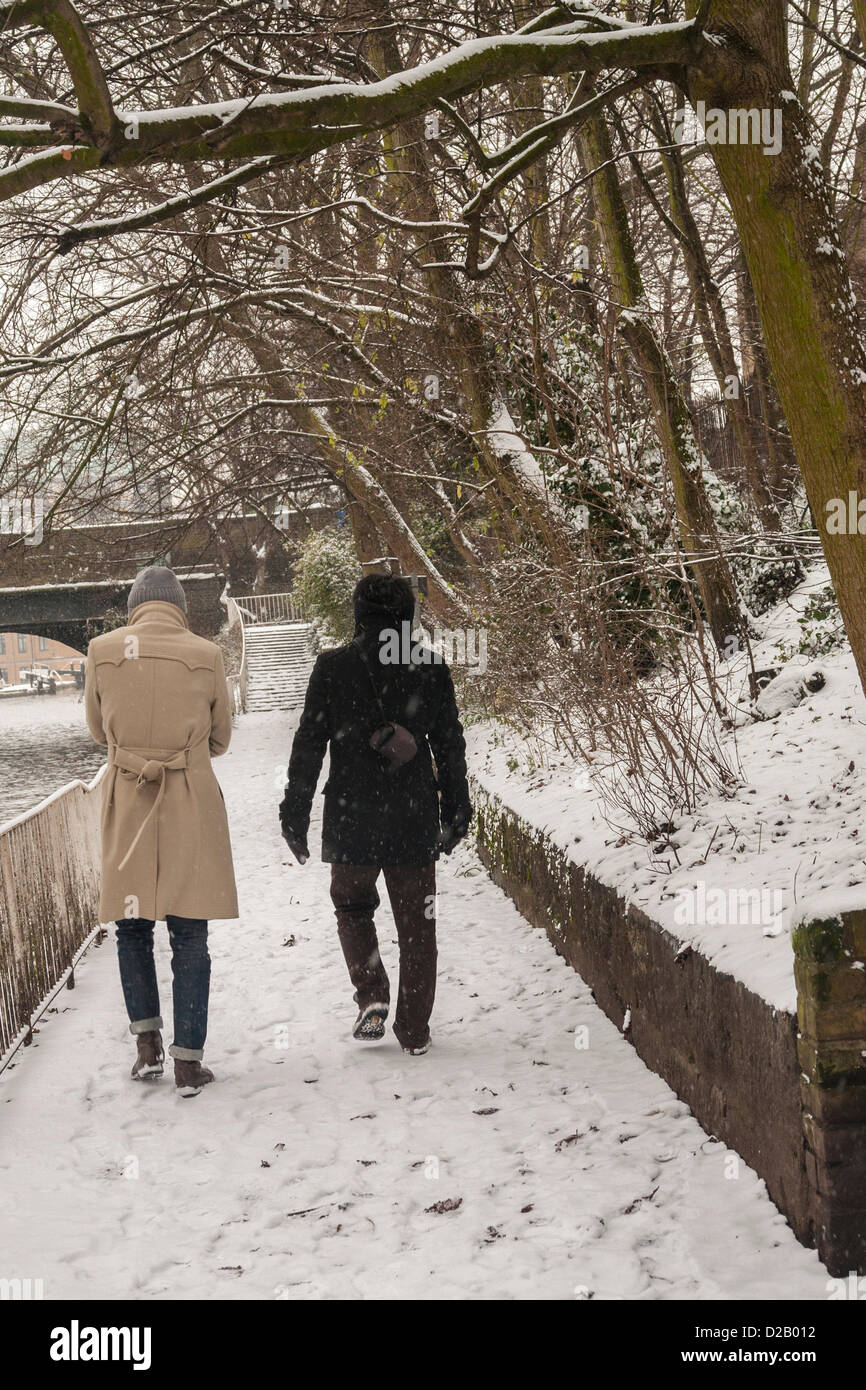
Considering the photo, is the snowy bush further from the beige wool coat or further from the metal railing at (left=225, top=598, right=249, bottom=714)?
the beige wool coat

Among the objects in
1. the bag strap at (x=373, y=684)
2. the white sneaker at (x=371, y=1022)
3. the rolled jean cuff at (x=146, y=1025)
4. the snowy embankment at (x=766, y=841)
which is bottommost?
the white sneaker at (x=371, y=1022)

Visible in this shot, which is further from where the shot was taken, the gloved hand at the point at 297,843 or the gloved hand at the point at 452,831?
the gloved hand at the point at 452,831

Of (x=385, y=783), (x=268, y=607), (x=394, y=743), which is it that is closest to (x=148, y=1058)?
(x=385, y=783)

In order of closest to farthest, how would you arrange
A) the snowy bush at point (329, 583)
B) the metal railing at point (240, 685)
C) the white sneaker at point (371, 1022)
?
1. the white sneaker at point (371, 1022)
2. the metal railing at point (240, 685)
3. the snowy bush at point (329, 583)

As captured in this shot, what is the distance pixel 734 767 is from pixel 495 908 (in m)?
2.90

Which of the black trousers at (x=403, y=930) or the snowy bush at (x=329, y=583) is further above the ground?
the snowy bush at (x=329, y=583)

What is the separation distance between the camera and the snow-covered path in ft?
10.7

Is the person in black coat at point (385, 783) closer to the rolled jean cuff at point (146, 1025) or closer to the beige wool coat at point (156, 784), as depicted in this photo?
the beige wool coat at point (156, 784)

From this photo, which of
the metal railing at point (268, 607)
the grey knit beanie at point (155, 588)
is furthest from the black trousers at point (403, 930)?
the metal railing at point (268, 607)

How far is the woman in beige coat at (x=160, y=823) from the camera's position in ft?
15.3

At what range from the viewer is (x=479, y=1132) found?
168 inches

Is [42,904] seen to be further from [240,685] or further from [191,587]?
[191,587]

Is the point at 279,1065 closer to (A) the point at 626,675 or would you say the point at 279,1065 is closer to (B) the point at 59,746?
(A) the point at 626,675
